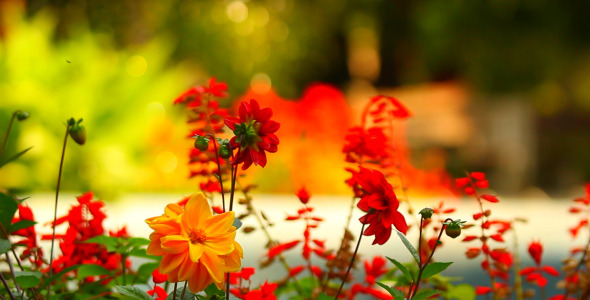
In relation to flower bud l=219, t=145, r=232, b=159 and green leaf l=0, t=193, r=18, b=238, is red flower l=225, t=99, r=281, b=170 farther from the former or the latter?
green leaf l=0, t=193, r=18, b=238

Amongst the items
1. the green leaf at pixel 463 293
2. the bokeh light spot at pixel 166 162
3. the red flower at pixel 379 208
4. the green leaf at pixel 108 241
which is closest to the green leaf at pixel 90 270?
the green leaf at pixel 108 241

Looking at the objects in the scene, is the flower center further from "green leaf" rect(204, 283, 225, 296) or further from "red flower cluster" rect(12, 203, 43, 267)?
"red flower cluster" rect(12, 203, 43, 267)

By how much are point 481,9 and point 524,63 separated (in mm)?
657

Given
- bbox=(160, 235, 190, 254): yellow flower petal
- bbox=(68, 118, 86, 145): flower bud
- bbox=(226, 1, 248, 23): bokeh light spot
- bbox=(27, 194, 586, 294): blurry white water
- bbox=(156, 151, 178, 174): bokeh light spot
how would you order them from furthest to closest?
1. bbox=(226, 1, 248, 23): bokeh light spot
2. bbox=(156, 151, 178, 174): bokeh light spot
3. bbox=(27, 194, 586, 294): blurry white water
4. bbox=(68, 118, 86, 145): flower bud
5. bbox=(160, 235, 190, 254): yellow flower petal

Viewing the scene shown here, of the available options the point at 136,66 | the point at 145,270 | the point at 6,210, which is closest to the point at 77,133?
the point at 6,210

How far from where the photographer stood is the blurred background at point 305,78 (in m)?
4.30

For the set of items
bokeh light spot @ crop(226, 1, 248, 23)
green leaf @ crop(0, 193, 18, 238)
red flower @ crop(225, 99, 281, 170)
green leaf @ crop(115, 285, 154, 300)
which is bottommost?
green leaf @ crop(115, 285, 154, 300)

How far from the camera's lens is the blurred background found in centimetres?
430

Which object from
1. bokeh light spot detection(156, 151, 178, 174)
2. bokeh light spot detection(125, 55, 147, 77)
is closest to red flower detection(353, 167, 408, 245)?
bokeh light spot detection(156, 151, 178, 174)

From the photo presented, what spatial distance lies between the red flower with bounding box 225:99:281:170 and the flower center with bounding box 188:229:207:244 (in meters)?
0.07

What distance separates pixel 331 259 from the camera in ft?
3.30

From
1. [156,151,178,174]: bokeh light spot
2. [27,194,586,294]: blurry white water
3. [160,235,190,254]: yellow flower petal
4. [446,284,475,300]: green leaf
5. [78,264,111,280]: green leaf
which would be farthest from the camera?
[156,151,178,174]: bokeh light spot

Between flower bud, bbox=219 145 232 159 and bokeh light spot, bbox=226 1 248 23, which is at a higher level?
bokeh light spot, bbox=226 1 248 23

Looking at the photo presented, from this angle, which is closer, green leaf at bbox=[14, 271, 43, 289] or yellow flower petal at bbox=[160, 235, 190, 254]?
yellow flower petal at bbox=[160, 235, 190, 254]
